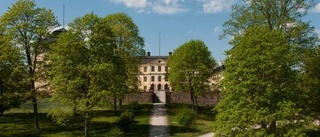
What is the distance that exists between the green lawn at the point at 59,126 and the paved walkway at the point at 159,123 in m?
0.63

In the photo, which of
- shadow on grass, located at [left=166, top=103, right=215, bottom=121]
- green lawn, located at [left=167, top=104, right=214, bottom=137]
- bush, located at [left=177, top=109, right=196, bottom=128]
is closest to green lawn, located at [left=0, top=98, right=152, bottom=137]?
green lawn, located at [left=167, top=104, right=214, bottom=137]

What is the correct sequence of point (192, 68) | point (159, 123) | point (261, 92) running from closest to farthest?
1. point (261, 92)
2. point (159, 123)
3. point (192, 68)

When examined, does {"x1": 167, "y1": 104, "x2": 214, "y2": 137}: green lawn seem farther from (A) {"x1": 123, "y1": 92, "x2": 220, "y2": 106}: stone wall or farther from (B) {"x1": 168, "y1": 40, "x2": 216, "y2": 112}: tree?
(A) {"x1": 123, "y1": 92, "x2": 220, "y2": 106}: stone wall

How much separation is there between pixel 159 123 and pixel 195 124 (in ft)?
12.7

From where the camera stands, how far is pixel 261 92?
2092 centimetres

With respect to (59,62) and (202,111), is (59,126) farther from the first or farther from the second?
(202,111)

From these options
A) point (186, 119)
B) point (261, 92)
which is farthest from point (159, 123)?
point (261, 92)

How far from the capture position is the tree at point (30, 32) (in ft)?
107

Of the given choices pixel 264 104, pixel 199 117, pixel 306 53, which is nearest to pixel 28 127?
pixel 199 117

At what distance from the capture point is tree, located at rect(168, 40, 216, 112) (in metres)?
44.3

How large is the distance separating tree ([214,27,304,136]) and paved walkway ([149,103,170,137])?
41.3 ft

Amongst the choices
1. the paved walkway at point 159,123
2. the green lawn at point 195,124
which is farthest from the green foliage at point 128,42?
the green lawn at point 195,124

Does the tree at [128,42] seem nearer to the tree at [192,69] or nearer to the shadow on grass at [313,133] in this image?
the tree at [192,69]

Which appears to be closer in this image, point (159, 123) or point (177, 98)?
point (159, 123)
